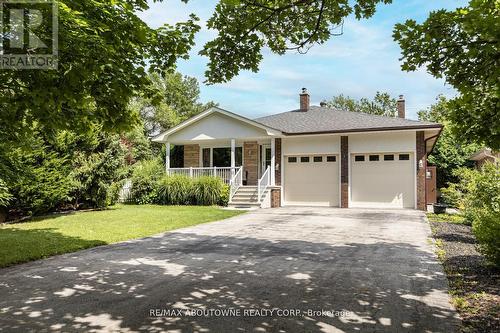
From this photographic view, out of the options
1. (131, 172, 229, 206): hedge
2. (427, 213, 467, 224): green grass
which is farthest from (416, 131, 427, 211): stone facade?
(131, 172, 229, 206): hedge

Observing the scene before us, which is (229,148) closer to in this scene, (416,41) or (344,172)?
(344,172)

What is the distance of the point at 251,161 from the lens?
20812 mm

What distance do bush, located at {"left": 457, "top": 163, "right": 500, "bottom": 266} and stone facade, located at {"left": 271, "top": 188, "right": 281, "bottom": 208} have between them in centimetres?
823

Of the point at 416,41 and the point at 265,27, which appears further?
the point at 265,27

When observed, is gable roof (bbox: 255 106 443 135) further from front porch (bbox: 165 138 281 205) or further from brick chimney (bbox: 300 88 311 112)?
front porch (bbox: 165 138 281 205)

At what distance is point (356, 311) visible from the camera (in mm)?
4195

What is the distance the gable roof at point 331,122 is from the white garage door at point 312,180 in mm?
1465

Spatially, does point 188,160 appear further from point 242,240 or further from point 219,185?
point 242,240

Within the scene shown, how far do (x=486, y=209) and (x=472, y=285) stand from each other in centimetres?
429

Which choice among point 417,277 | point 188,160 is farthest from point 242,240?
point 188,160

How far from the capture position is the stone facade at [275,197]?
61.5 ft

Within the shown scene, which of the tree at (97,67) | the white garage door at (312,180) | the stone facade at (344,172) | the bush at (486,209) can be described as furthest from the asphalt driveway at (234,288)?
the white garage door at (312,180)

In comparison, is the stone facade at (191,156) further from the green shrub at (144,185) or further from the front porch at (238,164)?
the green shrub at (144,185)

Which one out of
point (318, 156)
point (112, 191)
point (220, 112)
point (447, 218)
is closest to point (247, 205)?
point (318, 156)
